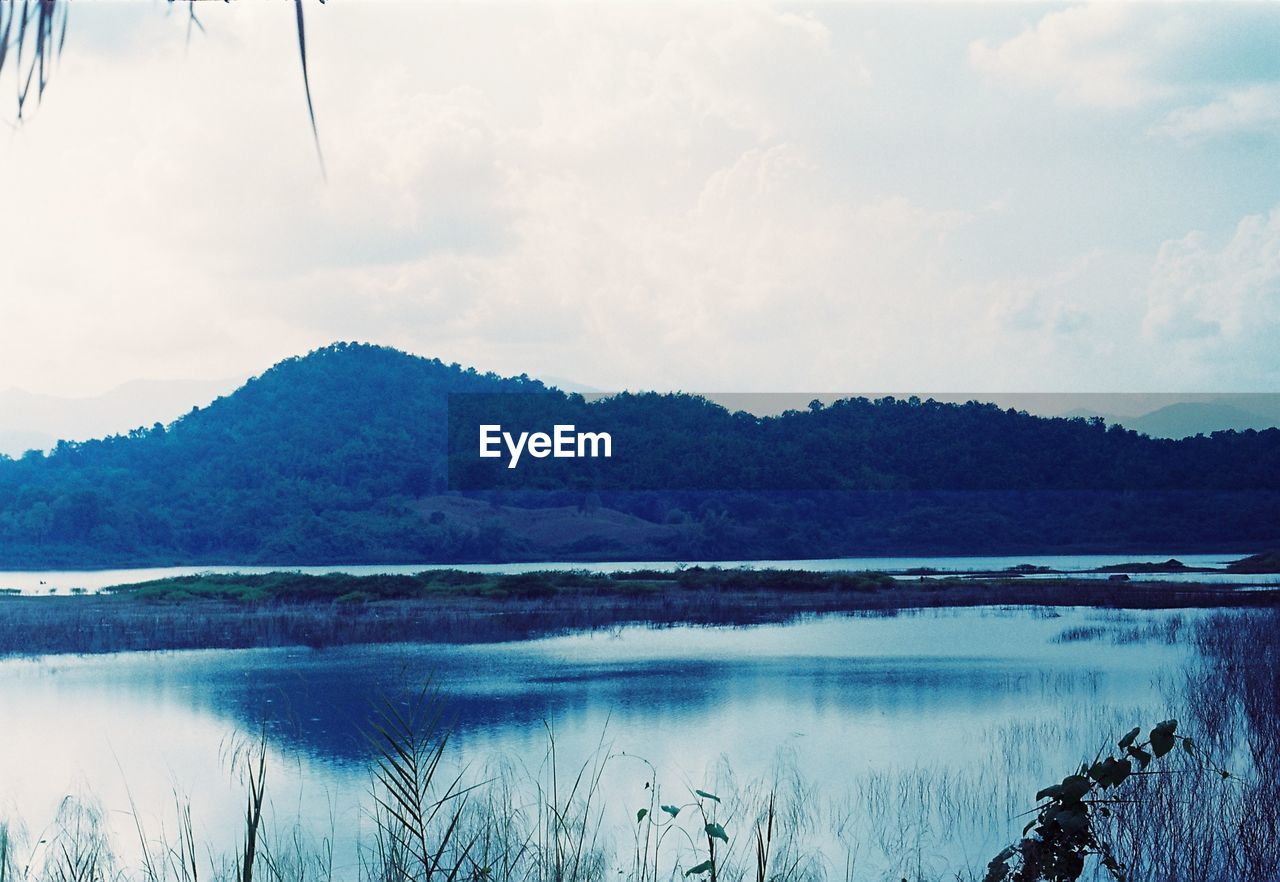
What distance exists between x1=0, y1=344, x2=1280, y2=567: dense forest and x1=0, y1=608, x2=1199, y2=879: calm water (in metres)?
16.8

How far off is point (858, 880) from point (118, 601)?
1729 centimetres

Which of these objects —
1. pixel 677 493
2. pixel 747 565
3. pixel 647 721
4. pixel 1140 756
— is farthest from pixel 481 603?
pixel 1140 756

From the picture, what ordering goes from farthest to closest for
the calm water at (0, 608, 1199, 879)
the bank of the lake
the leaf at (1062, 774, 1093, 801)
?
the bank of the lake < the calm water at (0, 608, 1199, 879) < the leaf at (1062, 774, 1093, 801)

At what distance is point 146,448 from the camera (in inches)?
1463

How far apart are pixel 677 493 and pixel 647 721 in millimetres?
23242

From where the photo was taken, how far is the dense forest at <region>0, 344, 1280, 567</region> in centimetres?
3341

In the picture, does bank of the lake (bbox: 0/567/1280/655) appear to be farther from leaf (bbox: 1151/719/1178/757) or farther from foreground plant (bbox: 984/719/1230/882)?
leaf (bbox: 1151/719/1178/757)

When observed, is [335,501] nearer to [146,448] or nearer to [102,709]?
[146,448]

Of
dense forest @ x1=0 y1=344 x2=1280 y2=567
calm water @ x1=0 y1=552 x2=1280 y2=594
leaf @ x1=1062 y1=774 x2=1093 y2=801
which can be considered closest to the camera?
leaf @ x1=1062 y1=774 x2=1093 y2=801

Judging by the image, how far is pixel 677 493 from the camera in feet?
112

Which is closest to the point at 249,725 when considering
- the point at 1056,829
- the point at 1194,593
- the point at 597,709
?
the point at 597,709

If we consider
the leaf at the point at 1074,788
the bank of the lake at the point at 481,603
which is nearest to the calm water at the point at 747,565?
the bank of the lake at the point at 481,603

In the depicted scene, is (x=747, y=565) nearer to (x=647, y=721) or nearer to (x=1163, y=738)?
(x=647, y=721)

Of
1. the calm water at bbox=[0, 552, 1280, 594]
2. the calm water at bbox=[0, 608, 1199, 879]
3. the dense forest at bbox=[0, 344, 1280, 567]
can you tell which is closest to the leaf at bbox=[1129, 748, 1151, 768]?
the calm water at bbox=[0, 608, 1199, 879]
